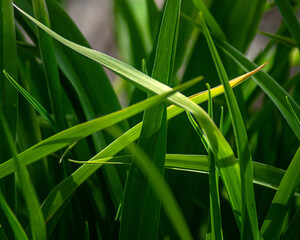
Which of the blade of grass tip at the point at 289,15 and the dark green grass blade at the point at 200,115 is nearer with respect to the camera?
the dark green grass blade at the point at 200,115

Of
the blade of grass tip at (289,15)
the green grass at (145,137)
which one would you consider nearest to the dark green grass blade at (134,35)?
the green grass at (145,137)

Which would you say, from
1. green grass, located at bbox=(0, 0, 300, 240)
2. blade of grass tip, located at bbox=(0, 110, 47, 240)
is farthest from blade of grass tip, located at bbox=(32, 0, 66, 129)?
blade of grass tip, located at bbox=(0, 110, 47, 240)

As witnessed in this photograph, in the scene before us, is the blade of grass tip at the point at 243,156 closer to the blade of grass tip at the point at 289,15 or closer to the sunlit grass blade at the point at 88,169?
the sunlit grass blade at the point at 88,169

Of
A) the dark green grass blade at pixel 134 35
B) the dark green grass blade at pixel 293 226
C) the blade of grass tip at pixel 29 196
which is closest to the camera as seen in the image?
the blade of grass tip at pixel 29 196

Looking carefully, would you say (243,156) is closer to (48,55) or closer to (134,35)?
(48,55)

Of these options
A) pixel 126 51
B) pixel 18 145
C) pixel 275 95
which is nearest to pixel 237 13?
pixel 275 95

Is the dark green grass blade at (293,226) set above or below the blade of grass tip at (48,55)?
below

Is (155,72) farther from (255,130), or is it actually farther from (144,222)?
(255,130)

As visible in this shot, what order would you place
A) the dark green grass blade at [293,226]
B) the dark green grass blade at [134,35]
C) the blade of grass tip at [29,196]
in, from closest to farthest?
1. the blade of grass tip at [29,196]
2. the dark green grass blade at [293,226]
3. the dark green grass blade at [134,35]

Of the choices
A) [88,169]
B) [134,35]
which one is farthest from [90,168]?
[134,35]

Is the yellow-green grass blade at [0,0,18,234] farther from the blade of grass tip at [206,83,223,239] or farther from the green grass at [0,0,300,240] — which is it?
the blade of grass tip at [206,83,223,239]
